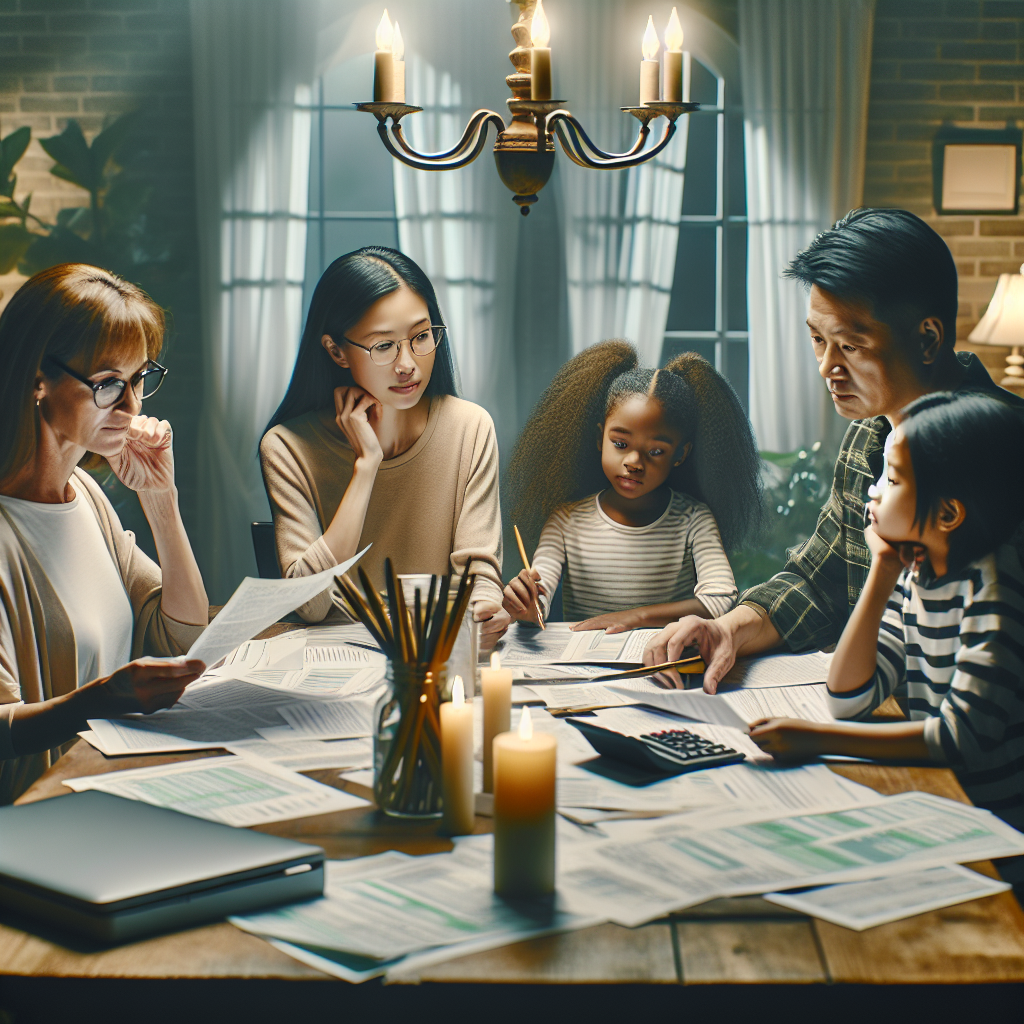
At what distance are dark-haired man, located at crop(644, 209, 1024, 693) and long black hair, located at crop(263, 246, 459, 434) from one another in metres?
0.92

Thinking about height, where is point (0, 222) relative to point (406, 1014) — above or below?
above

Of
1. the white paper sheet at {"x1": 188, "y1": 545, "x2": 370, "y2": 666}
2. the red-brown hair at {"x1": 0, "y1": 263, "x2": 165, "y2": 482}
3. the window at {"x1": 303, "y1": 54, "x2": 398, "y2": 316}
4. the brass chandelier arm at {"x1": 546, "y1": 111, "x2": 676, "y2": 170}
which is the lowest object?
the white paper sheet at {"x1": 188, "y1": 545, "x2": 370, "y2": 666}

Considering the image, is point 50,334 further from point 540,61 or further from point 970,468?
point 970,468

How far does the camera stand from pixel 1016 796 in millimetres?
1342

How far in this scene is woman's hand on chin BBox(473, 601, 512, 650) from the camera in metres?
1.87

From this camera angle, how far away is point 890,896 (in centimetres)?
93

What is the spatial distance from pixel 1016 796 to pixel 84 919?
43.4 inches

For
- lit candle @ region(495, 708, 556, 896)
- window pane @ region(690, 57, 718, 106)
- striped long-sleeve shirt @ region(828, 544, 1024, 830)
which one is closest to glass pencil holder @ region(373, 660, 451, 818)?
lit candle @ region(495, 708, 556, 896)

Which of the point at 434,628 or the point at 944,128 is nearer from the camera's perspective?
the point at 434,628

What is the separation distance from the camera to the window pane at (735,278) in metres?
3.53

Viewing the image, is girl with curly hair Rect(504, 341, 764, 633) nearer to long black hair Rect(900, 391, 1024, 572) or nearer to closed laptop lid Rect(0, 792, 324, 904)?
long black hair Rect(900, 391, 1024, 572)

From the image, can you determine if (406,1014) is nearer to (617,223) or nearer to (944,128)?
(617,223)

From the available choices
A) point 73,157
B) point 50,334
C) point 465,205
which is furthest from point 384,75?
point 73,157

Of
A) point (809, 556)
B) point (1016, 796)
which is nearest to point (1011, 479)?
point (1016, 796)
